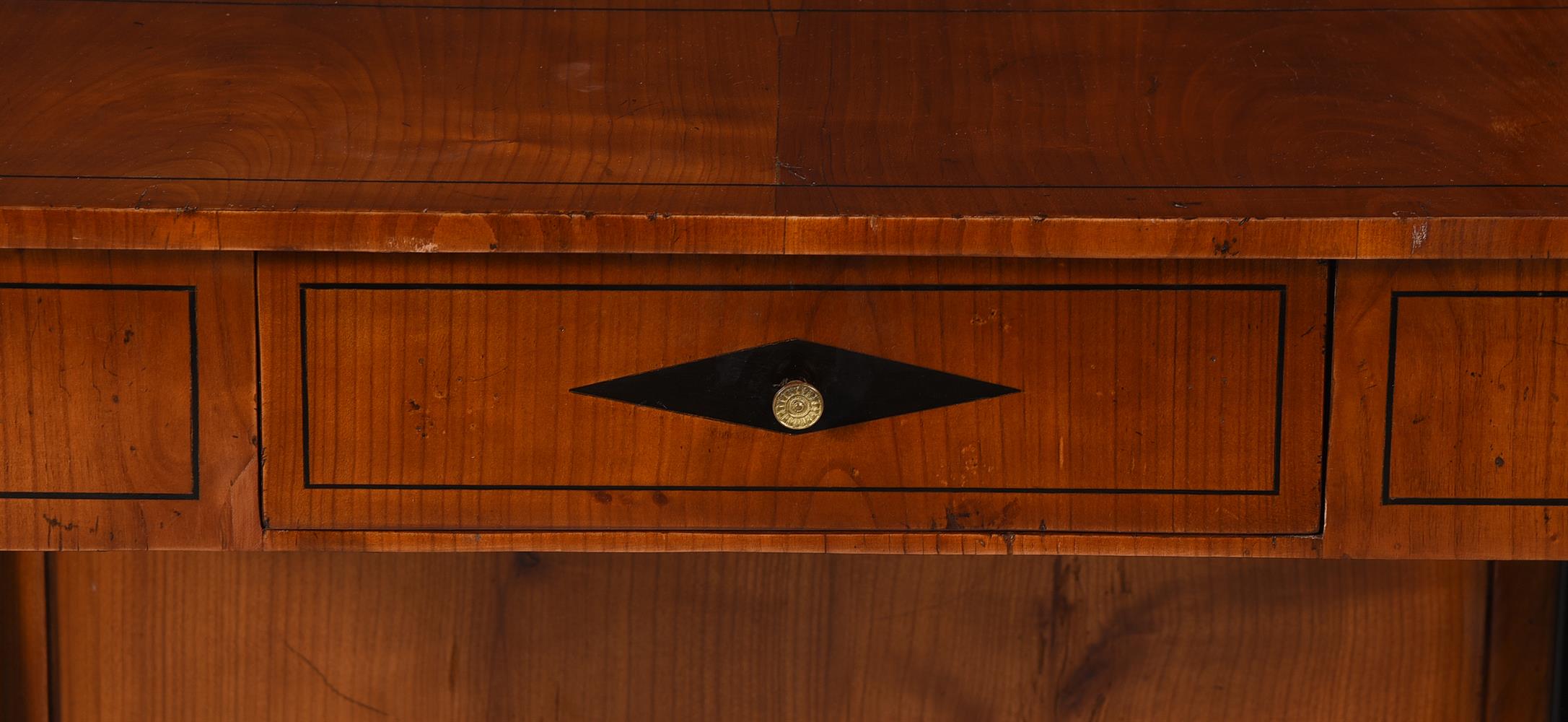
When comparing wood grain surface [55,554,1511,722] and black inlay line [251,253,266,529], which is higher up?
black inlay line [251,253,266,529]

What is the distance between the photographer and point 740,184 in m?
0.49

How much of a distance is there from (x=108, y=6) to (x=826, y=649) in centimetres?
60

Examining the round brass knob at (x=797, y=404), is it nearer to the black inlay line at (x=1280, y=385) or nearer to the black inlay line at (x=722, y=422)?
the black inlay line at (x=722, y=422)

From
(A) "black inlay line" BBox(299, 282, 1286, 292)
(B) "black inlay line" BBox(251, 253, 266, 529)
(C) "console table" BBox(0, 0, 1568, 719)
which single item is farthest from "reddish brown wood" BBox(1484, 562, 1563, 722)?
(B) "black inlay line" BBox(251, 253, 266, 529)

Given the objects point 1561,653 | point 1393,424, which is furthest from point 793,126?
point 1561,653

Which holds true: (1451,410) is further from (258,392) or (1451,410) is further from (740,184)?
(258,392)

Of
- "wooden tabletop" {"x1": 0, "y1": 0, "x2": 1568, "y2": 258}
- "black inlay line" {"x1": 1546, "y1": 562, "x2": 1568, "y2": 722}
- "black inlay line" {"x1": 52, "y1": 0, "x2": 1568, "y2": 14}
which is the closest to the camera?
"wooden tabletop" {"x1": 0, "y1": 0, "x2": 1568, "y2": 258}

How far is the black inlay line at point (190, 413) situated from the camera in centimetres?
49

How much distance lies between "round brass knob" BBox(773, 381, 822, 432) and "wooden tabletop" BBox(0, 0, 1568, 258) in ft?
0.21

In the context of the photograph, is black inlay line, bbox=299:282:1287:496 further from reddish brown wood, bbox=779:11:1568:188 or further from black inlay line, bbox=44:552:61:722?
black inlay line, bbox=44:552:61:722

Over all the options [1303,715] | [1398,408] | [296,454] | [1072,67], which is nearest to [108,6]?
[296,454]

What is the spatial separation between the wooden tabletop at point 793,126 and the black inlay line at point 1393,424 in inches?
1.3

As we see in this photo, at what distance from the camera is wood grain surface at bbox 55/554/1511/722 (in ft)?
2.65

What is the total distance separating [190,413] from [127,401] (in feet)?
0.09
